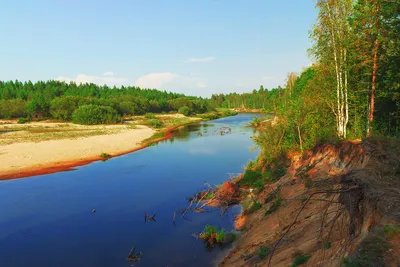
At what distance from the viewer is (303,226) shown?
46.9 feet

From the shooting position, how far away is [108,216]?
23.6 m

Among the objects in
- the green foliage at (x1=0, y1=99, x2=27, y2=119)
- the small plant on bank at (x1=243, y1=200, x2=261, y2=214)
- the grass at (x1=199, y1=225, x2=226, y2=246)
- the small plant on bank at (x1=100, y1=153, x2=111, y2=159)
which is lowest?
the grass at (x1=199, y1=225, x2=226, y2=246)

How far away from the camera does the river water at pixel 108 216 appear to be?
58.2ft

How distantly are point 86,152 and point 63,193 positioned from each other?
20784 mm

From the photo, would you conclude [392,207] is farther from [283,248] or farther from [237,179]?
[237,179]

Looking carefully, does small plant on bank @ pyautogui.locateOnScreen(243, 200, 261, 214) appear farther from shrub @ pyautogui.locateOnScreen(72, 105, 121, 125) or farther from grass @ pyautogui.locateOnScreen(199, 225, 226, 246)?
shrub @ pyautogui.locateOnScreen(72, 105, 121, 125)

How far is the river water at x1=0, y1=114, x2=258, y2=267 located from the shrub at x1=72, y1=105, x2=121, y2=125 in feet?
210

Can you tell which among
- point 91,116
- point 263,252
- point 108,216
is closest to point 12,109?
point 91,116

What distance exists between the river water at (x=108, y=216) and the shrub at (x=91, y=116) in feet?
210

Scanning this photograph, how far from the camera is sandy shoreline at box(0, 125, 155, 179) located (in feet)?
125

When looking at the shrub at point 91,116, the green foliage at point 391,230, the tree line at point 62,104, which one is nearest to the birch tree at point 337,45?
the green foliage at point 391,230

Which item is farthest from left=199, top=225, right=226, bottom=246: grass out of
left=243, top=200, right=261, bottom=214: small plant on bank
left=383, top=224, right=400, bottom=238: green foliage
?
left=383, top=224, right=400, bottom=238: green foliage

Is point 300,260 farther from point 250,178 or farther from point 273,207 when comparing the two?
point 250,178

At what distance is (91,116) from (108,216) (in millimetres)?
84337
